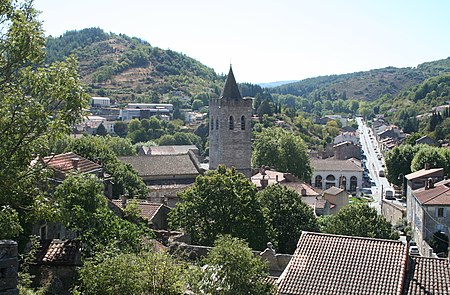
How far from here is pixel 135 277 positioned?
41.6ft

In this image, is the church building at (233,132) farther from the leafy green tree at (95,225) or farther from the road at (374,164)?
the leafy green tree at (95,225)

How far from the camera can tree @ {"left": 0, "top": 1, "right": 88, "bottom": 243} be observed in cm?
1175

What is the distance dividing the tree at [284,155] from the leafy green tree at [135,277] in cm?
5794

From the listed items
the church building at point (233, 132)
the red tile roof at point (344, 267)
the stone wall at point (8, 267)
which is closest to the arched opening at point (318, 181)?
the church building at point (233, 132)

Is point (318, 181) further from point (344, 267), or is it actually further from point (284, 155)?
point (344, 267)

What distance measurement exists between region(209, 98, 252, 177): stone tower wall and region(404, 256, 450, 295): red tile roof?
35.9 m

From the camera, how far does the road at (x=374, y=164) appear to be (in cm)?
7842

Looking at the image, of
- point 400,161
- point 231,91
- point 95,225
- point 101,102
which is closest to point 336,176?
point 400,161

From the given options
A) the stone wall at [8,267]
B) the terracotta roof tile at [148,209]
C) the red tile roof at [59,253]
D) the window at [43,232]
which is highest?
the stone wall at [8,267]

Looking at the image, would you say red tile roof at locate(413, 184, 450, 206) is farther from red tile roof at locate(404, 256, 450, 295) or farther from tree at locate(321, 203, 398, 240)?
red tile roof at locate(404, 256, 450, 295)

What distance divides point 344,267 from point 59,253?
25.3 feet

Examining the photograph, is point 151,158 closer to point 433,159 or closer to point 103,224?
point 433,159

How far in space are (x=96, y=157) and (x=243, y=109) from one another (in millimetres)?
15561

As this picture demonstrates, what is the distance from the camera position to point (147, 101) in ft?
604
